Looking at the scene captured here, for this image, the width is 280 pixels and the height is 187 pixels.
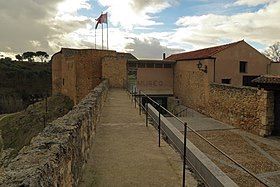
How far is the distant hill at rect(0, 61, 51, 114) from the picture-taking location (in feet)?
150

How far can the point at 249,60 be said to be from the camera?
67.9 feet

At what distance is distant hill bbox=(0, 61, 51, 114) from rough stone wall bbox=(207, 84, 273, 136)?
125 feet

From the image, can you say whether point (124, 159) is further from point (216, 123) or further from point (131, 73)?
point (131, 73)

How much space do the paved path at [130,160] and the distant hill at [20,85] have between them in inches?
1677

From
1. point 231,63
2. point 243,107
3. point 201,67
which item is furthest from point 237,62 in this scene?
point 243,107

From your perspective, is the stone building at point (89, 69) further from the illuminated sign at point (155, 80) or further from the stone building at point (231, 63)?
the stone building at point (231, 63)

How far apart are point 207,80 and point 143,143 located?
43.0 ft

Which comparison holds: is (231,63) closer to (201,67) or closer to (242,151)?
(201,67)

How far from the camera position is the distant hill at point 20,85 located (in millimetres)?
45812

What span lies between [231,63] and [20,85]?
1750 inches

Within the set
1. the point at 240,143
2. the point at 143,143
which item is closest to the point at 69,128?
the point at 143,143

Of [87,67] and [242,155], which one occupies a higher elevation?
[87,67]

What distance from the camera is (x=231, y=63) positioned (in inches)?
779

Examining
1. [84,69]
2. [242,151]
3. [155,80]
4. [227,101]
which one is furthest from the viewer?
[155,80]
